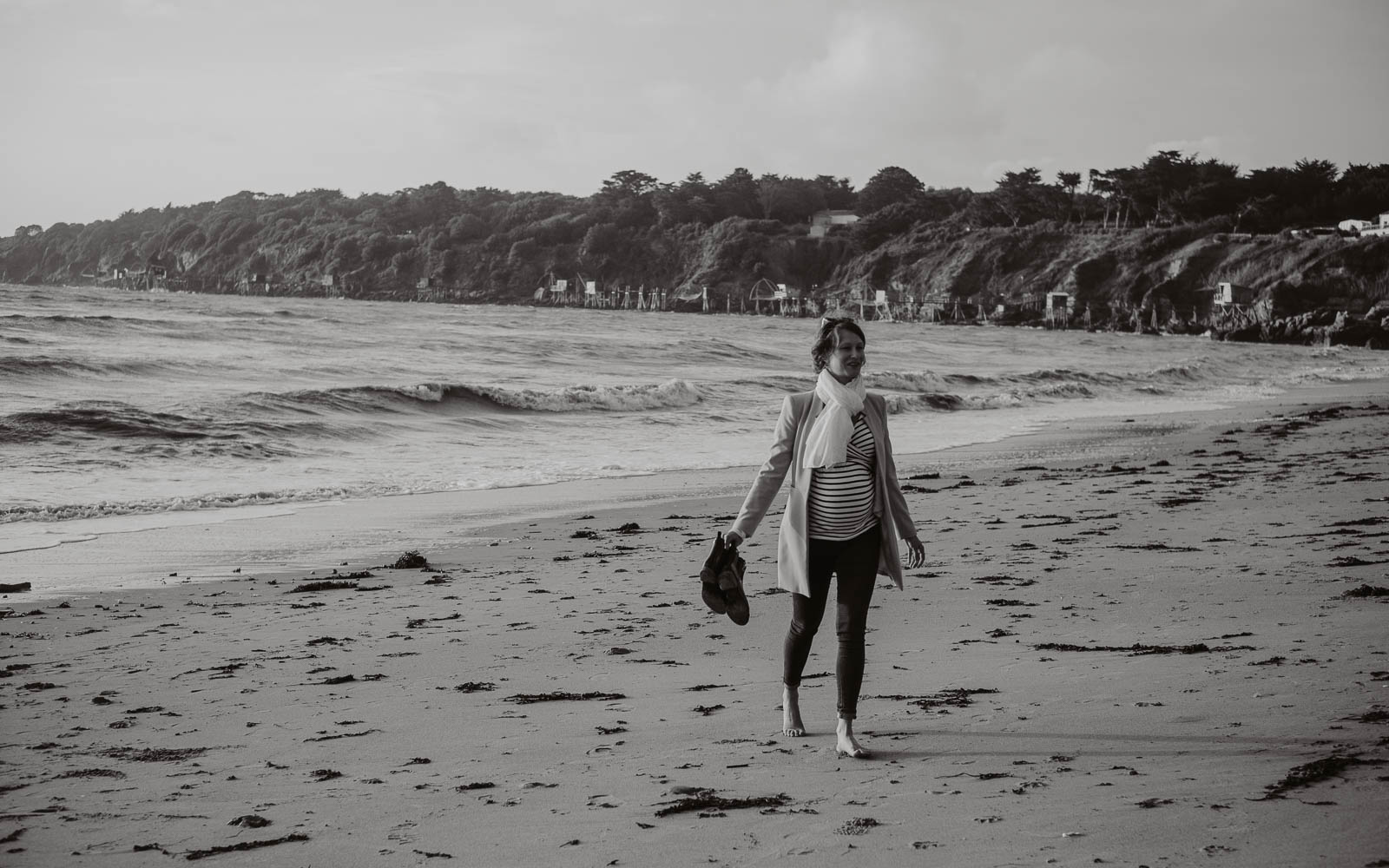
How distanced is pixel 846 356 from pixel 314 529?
23.0ft

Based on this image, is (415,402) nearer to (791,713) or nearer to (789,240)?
(791,713)

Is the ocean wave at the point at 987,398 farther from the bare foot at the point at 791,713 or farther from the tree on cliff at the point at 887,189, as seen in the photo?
the tree on cliff at the point at 887,189

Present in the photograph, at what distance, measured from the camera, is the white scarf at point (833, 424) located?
4.06m

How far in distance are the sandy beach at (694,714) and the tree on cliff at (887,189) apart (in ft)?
428

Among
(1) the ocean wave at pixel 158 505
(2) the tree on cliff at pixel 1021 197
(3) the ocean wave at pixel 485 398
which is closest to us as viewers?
(1) the ocean wave at pixel 158 505

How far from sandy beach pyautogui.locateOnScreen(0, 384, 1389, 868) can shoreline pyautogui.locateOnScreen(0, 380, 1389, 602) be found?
1.23 ft

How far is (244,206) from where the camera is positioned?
Result: 191 meters

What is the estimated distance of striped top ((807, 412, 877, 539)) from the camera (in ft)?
13.4

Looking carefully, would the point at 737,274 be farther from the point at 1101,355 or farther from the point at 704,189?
the point at 1101,355

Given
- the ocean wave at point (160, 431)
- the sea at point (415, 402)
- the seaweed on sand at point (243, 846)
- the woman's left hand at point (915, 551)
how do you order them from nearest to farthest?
the seaweed on sand at point (243, 846) → the woman's left hand at point (915, 551) → the sea at point (415, 402) → the ocean wave at point (160, 431)

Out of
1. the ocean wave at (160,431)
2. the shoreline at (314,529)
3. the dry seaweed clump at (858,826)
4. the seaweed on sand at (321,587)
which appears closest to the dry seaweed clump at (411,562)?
the shoreline at (314,529)

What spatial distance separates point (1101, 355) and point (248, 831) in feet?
160

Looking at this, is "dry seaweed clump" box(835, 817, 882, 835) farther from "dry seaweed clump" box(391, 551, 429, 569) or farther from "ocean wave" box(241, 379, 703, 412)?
"ocean wave" box(241, 379, 703, 412)

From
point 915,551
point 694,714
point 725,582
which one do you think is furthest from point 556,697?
point 915,551
